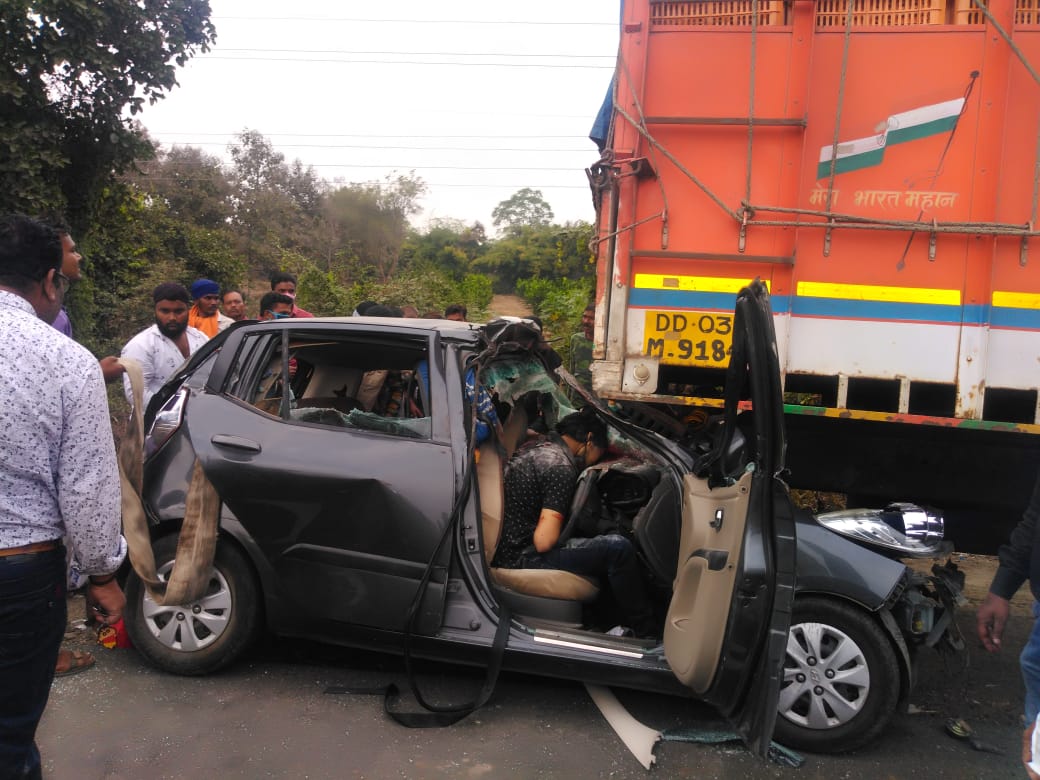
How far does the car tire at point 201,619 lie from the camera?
3605 mm

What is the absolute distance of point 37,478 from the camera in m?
2.07

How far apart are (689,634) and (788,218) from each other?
2.32m

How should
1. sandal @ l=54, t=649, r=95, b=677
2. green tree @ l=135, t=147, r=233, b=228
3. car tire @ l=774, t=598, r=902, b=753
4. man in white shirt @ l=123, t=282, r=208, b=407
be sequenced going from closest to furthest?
car tire @ l=774, t=598, r=902, b=753 → sandal @ l=54, t=649, r=95, b=677 → man in white shirt @ l=123, t=282, r=208, b=407 → green tree @ l=135, t=147, r=233, b=228

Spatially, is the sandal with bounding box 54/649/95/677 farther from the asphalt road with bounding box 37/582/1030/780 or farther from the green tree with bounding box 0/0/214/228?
the green tree with bounding box 0/0/214/228

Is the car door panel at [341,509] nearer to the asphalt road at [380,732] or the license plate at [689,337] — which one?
the asphalt road at [380,732]

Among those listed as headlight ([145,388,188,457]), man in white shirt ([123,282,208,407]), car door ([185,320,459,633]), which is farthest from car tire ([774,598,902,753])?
man in white shirt ([123,282,208,407])

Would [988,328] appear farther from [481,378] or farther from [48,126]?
[48,126]

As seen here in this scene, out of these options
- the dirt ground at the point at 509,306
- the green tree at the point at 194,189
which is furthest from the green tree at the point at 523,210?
the green tree at the point at 194,189

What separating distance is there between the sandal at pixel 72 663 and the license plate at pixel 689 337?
3.14 meters

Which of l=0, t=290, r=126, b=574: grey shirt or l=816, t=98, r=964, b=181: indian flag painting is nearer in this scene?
l=0, t=290, r=126, b=574: grey shirt

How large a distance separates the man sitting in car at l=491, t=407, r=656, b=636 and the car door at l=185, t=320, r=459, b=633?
1.67 feet

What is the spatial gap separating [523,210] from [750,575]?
4159 cm

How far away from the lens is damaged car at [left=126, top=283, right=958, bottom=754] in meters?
3.08

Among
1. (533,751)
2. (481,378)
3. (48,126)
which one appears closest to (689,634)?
(533,751)
